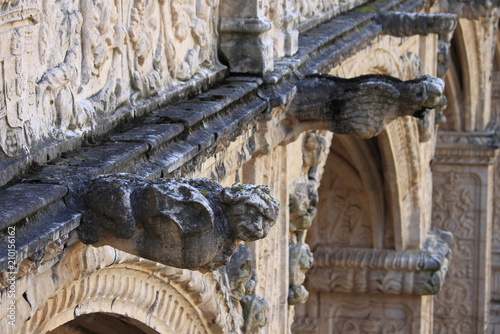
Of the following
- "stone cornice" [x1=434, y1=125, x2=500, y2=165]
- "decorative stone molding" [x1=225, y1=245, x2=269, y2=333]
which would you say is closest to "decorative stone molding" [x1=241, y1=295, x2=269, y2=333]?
"decorative stone molding" [x1=225, y1=245, x2=269, y2=333]

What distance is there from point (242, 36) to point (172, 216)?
Answer: 202cm

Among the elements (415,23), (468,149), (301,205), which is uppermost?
(415,23)

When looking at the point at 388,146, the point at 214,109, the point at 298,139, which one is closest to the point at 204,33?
the point at 214,109

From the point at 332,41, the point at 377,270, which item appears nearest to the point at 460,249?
the point at 377,270

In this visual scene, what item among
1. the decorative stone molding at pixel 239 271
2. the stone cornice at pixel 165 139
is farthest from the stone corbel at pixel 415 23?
the decorative stone molding at pixel 239 271

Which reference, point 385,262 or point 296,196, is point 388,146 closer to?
point 385,262

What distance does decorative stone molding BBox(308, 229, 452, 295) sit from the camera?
9.81 m

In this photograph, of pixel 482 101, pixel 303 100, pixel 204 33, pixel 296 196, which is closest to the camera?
pixel 204 33

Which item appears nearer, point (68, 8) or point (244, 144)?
point (68, 8)

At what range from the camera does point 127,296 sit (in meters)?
3.77

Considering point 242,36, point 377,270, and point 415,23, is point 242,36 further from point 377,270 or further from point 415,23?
point 377,270

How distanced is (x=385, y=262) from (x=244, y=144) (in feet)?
17.2

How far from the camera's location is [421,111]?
16.5 feet

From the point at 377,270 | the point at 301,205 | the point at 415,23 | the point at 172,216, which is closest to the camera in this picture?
the point at 172,216
